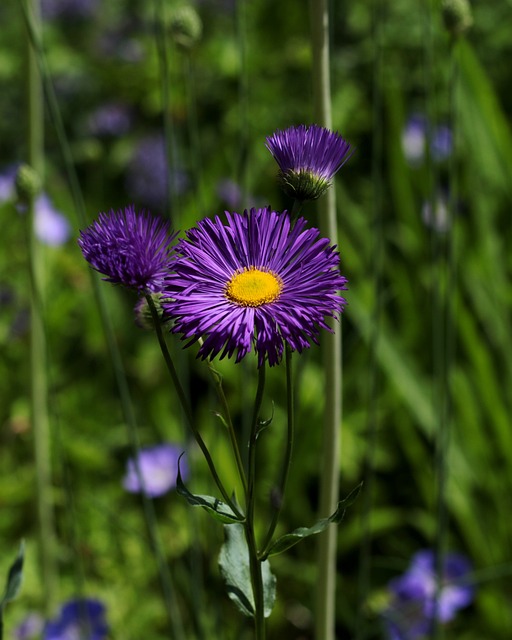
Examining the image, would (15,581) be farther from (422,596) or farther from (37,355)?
(422,596)

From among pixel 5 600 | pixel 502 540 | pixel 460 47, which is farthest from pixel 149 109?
pixel 5 600

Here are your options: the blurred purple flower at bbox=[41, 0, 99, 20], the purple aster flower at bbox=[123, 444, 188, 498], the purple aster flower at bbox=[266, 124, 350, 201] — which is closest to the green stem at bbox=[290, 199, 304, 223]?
the purple aster flower at bbox=[266, 124, 350, 201]

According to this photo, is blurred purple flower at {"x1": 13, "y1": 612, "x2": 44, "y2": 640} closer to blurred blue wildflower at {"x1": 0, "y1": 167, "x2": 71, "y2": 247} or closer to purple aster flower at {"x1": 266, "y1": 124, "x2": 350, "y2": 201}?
blurred blue wildflower at {"x1": 0, "y1": 167, "x2": 71, "y2": 247}

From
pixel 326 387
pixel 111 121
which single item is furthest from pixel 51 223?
pixel 326 387

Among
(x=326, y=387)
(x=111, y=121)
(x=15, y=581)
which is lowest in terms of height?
(x=15, y=581)

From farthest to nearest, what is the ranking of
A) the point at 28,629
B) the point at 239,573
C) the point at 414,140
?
the point at 414,140, the point at 28,629, the point at 239,573
